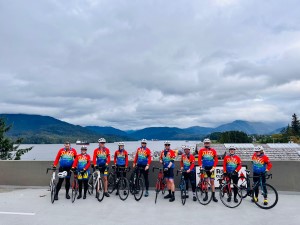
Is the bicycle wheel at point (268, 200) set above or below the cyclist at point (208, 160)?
below

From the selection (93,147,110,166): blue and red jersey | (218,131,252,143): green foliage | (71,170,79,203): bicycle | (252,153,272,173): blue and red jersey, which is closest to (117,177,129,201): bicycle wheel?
(93,147,110,166): blue and red jersey

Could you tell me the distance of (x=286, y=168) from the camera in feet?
31.7

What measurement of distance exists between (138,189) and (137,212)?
1.51 m

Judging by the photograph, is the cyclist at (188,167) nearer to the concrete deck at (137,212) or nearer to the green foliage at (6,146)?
the concrete deck at (137,212)

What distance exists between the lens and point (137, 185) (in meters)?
9.01

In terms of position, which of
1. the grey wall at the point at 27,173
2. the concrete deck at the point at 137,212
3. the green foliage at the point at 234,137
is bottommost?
the concrete deck at the point at 137,212

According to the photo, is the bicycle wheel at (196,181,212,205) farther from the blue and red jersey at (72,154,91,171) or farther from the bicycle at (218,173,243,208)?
the blue and red jersey at (72,154,91,171)

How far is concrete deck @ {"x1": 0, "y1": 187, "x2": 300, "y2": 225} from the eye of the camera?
6.68 m

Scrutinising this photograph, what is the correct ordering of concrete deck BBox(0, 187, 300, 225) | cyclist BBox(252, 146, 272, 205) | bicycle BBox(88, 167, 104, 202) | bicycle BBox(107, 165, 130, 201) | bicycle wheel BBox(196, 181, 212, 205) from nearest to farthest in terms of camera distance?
concrete deck BBox(0, 187, 300, 225) → cyclist BBox(252, 146, 272, 205) → bicycle wheel BBox(196, 181, 212, 205) → bicycle BBox(88, 167, 104, 202) → bicycle BBox(107, 165, 130, 201)

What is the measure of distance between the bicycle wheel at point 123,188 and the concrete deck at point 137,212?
189 mm

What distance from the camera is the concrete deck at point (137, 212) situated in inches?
263

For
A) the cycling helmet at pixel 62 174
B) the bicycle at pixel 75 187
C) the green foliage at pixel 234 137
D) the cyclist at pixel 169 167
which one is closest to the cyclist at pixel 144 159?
the cyclist at pixel 169 167

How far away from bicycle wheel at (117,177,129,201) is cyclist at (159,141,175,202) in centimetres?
130

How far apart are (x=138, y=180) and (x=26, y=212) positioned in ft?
11.3
